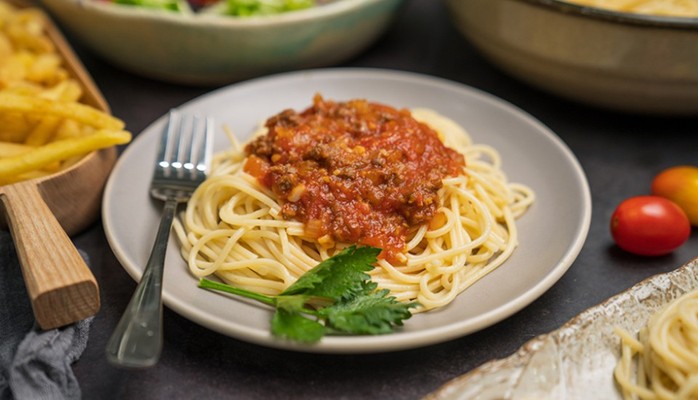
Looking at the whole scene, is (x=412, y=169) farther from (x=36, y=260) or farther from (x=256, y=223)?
(x=36, y=260)

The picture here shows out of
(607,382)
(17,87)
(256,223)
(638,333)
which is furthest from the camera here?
(17,87)

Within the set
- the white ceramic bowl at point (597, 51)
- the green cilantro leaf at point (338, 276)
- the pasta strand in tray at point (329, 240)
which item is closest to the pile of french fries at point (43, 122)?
the pasta strand in tray at point (329, 240)

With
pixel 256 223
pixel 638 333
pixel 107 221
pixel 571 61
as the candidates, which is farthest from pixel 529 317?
pixel 107 221

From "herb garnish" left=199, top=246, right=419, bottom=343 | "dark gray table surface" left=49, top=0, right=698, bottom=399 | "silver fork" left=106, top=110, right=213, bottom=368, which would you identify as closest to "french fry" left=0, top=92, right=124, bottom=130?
"silver fork" left=106, top=110, right=213, bottom=368

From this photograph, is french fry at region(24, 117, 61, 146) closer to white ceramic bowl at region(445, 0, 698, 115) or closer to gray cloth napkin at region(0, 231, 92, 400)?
gray cloth napkin at region(0, 231, 92, 400)

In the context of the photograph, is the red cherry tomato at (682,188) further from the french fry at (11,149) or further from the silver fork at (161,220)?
the french fry at (11,149)

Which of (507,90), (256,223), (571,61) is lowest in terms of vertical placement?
(507,90)
